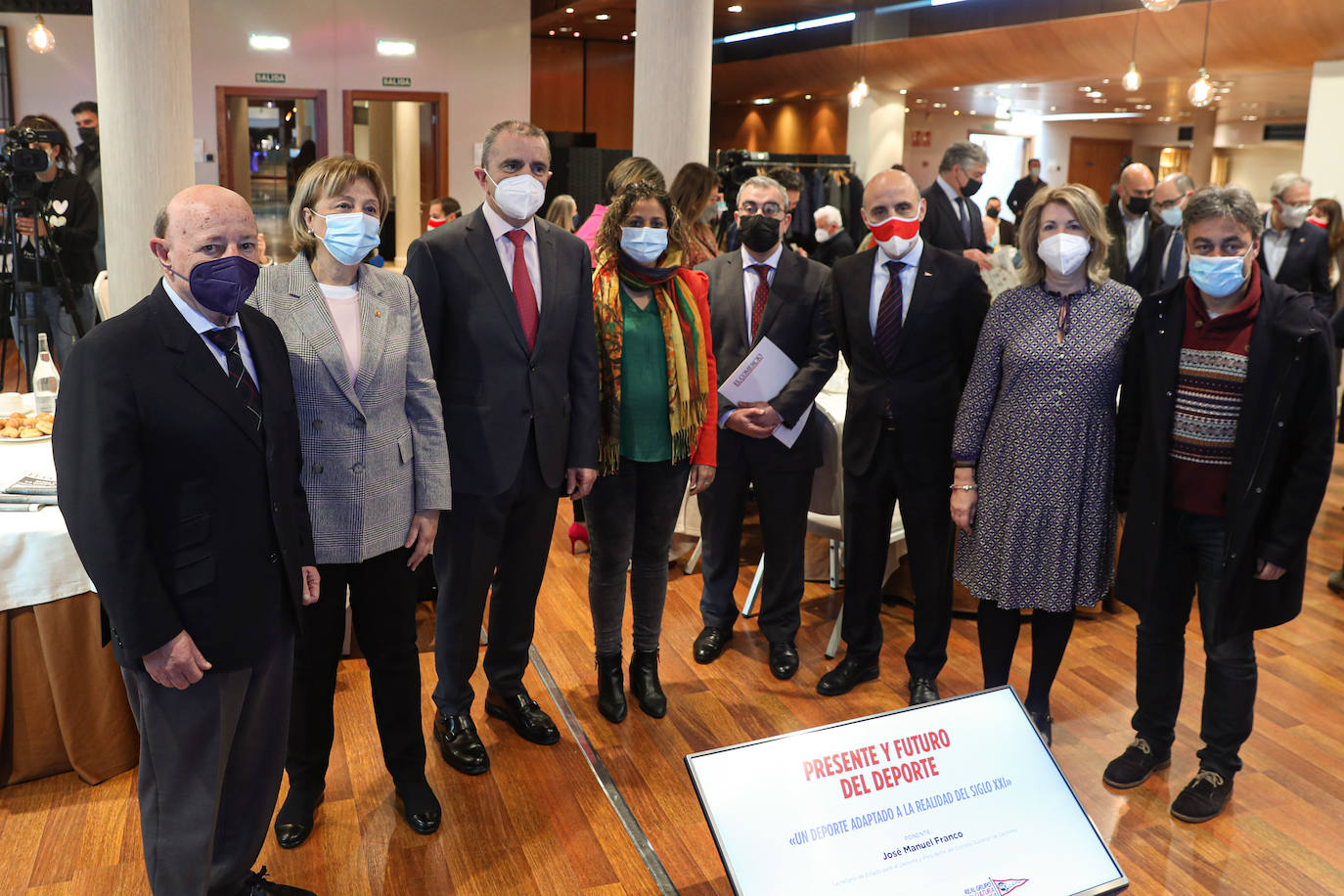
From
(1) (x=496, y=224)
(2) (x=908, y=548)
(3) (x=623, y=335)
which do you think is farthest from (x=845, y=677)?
(1) (x=496, y=224)

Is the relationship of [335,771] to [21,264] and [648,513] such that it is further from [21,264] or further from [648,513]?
[21,264]

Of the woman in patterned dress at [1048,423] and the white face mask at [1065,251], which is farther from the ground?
the white face mask at [1065,251]

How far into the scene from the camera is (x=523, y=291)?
2.83m

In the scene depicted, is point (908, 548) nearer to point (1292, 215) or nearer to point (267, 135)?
point (1292, 215)

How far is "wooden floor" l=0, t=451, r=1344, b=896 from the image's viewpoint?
2.56 metres

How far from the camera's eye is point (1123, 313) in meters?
2.80

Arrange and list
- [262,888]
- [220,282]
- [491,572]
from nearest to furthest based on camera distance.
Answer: [220,282] < [262,888] < [491,572]

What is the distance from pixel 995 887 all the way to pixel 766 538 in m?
1.74

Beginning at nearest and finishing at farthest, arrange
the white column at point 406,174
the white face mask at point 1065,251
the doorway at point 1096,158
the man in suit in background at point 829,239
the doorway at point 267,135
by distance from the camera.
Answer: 1. the white face mask at point 1065,251
2. the man in suit in background at point 829,239
3. the doorway at point 267,135
4. the white column at point 406,174
5. the doorway at point 1096,158

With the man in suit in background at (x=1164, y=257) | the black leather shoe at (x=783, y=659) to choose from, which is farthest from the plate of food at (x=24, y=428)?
the man in suit in background at (x=1164, y=257)

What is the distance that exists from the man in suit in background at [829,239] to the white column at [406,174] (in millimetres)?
6846

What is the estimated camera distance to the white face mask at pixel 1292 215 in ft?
20.6

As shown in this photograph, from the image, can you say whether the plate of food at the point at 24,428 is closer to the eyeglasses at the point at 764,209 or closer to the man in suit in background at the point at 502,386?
the man in suit in background at the point at 502,386

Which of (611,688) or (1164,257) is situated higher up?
(1164,257)
